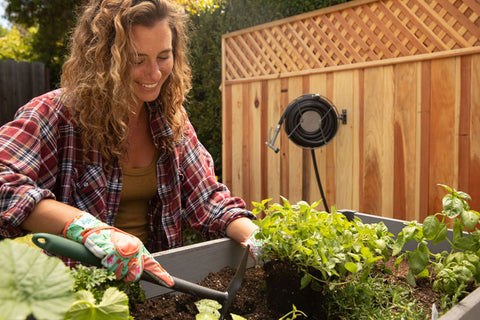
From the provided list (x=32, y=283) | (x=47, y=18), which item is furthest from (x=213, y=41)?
(x=47, y=18)

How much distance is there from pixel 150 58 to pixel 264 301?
3.24 feet

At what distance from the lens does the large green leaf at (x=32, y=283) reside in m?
0.39

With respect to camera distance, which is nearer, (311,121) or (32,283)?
(32,283)

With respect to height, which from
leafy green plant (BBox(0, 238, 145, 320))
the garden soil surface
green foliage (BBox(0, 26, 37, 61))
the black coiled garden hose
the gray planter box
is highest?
green foliage (BBox(0, 26, 37, 61))

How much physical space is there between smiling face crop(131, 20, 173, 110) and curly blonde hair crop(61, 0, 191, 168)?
23mm

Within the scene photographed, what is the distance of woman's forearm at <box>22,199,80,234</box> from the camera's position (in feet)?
3.63

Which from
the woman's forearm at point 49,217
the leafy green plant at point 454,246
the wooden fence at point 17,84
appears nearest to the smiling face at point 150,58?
the woman's forearm at point 49,217

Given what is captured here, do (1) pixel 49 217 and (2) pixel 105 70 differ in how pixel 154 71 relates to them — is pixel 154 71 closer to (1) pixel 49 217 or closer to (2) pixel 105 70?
(2) pixel 105 70

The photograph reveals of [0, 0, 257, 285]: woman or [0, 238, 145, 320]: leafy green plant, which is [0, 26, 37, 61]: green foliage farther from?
[0, 238, 145, 320]: leafy green plant

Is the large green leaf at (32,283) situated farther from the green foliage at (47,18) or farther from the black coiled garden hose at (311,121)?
the green foliage at (47,18)

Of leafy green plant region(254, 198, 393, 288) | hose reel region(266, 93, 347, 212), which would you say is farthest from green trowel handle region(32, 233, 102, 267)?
hose reel region(266, 93, 347, 212)

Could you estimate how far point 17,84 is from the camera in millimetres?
6523

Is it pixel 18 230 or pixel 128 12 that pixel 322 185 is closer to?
pixel 128 12

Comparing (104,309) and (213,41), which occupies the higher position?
(213,41)
